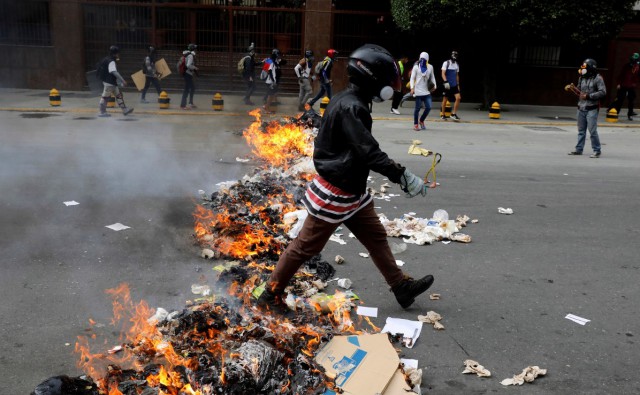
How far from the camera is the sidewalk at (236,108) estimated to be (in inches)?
634

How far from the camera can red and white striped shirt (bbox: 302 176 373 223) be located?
414 centimetres

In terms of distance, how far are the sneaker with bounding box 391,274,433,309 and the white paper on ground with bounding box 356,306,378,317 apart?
199 millimetres

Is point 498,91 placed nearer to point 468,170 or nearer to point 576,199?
point 468,170

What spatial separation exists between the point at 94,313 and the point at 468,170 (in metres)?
7.08

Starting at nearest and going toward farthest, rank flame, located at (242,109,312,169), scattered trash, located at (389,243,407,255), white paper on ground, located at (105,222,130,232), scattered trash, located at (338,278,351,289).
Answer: scattered trash, located at (338,278,351,289) < scattered trash, located at (389,243,407,255) < white paper on ground, located at (105,222,130,232) < flame, located at (242,109,312,169)

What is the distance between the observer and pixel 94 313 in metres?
4.41

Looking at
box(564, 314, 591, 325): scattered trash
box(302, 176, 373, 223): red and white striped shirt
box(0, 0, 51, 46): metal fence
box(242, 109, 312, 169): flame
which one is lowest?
box(564, 314, 591, 325): scattered trash

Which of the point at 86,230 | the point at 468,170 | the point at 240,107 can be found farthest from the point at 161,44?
the point at 86,230

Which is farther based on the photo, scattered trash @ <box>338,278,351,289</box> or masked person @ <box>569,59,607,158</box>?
masked person @ <box>569,59,607,158</box>

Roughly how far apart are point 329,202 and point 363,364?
3.70 ft

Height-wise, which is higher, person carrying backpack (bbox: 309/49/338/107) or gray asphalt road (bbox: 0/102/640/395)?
person carrying backpack (bbox: 309/49/338/107)

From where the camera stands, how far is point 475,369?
12.6ft

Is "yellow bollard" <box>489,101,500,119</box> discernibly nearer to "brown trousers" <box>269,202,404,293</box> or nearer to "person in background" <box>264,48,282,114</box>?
"person in background" <box>264,48,282,114</box>

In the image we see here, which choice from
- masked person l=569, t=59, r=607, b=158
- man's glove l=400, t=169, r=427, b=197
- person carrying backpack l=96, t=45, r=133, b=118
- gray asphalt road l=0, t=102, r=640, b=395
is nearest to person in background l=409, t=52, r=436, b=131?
gray asphalt road l=0, t=102, r=640, b=395
